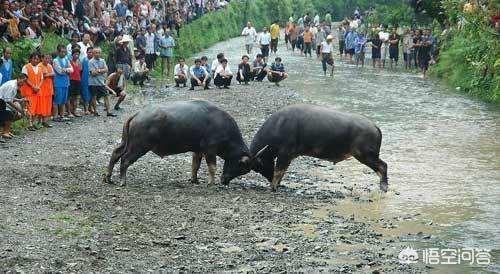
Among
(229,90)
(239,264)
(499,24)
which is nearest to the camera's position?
(239,264)

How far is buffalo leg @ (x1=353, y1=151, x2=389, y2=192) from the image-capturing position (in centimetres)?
1499

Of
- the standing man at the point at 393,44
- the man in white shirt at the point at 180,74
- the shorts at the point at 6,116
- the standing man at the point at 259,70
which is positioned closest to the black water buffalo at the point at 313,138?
the shorts at the point at 6,116

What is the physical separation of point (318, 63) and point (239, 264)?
31.0 metres

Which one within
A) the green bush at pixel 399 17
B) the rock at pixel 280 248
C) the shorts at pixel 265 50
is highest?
the green bush at pixel 399 17

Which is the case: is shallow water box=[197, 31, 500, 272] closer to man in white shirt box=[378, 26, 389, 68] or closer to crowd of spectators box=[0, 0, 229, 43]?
man in white shirt box=[378, 26, 389, 68]

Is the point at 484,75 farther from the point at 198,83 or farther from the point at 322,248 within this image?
the point at 322,248

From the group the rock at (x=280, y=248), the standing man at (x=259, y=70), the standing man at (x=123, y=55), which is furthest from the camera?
the standing man at (x=259, y=70)

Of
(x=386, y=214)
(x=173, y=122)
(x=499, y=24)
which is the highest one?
(x=499, y=24)

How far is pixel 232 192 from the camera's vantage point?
14477 mm

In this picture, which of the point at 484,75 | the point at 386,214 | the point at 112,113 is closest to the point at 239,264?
the point at 386,214

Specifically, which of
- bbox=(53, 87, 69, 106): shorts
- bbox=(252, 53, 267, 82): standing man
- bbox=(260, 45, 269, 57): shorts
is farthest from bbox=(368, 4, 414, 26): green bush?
bbox=(53, 87, 69, 106): shorts

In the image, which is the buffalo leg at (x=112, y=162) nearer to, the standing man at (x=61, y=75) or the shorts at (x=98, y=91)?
the standing man at (x=61, y=75)

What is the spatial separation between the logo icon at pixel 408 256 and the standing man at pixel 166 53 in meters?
20.7

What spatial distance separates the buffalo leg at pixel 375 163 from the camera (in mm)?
14992
